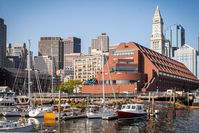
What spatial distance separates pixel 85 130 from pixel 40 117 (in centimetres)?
2667

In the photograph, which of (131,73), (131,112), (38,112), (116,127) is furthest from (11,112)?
(131,73)

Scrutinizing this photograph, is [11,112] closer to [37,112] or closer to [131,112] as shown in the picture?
[37,112]

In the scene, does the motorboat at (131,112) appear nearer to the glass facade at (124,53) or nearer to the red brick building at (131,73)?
the red brick building at (131,73)

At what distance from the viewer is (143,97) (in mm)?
146750

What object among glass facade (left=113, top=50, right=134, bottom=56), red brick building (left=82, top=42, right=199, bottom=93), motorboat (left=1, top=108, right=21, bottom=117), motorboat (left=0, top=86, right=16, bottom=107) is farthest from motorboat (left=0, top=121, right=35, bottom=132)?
glass facade (left=113, top=50, right=134, bottom=56)

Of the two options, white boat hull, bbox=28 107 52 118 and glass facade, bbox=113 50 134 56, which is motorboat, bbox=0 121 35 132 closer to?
white boat hull, bbox=28 107 52 118

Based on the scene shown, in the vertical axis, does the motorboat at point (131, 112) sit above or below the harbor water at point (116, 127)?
above

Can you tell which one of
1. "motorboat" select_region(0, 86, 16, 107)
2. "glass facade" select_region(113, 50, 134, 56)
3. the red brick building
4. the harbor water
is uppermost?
"glass facade" select_region(113, 50, 134, 56)

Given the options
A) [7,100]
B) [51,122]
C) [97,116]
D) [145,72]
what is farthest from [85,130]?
[145,72]

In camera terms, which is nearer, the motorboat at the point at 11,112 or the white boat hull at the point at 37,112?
the white boat hull at the point at 37,112

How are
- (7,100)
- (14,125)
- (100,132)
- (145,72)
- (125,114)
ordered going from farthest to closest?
1. (145,72)
2. (7,100)
3. (125,114)
4. (100,132)
5. (14,125)

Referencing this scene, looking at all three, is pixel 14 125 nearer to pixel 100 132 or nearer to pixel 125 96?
pixel 100 132

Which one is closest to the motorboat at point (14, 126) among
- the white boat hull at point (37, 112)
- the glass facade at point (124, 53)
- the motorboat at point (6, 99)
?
the white boat hull at point (37, 112)

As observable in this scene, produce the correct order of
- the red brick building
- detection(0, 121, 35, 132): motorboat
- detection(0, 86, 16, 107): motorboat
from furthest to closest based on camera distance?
the red brick building
detection(0, 86, 16, 107): motorboat
detection(0, 121, 35, 132): motorboat
